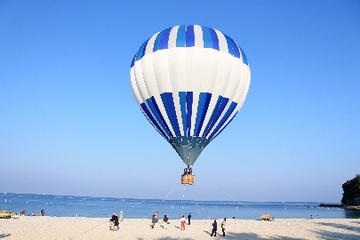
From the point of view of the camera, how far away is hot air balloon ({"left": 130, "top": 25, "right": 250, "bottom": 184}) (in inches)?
784

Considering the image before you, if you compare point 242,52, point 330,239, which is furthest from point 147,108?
point 330,239

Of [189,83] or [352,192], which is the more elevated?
[189,83]

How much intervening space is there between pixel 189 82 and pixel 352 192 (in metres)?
95.7

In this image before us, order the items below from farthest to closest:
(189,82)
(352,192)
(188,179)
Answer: (352,192) → (189,82) → (188,179)

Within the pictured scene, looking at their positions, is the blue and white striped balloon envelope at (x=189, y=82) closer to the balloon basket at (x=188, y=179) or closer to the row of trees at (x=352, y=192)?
the balloon basket at (x=188, y=179)

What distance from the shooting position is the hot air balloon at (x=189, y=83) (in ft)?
65.4

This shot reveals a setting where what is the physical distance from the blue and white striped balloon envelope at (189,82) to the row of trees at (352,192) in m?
90.8

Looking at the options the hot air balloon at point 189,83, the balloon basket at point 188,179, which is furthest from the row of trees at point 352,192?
the balloon basket at point 188,179

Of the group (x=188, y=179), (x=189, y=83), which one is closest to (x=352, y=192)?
(x=188, y=179)

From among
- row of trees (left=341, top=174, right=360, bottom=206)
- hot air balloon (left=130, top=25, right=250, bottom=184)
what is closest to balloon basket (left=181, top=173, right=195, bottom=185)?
hot air balloon (left=130, top=25, right=250, bottom=184)

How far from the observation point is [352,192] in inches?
3910

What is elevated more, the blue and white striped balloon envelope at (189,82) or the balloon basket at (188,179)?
the blue and white striped balloon envelope at (189,82)

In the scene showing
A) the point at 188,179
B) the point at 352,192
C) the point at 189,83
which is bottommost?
the point at 188,179

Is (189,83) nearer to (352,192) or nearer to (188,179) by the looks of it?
(188,179)
